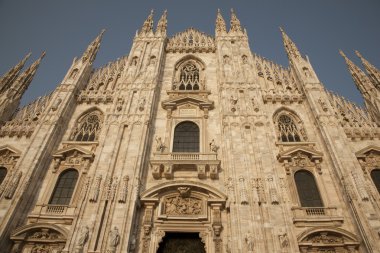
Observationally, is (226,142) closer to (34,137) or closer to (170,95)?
(170,95)

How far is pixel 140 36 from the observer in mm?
22531

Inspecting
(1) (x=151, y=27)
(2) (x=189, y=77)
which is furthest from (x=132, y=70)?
(1) (x=151, y=27)

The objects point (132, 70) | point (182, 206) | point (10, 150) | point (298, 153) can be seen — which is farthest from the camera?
point (132, 70)

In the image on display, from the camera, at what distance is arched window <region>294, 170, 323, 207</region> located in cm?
1339

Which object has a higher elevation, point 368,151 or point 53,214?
point 368,151

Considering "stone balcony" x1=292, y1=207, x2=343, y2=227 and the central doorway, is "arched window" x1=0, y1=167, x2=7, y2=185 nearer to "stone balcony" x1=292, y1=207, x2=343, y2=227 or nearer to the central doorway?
the central doorway

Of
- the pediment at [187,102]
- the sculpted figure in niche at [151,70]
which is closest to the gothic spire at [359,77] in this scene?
the pediment at [187,102]

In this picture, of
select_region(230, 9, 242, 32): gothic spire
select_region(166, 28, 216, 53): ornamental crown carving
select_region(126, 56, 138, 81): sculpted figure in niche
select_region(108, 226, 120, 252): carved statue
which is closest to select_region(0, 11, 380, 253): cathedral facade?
select_region(108, 226, 120, 252): carved statue

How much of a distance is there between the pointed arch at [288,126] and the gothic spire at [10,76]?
1813 cm

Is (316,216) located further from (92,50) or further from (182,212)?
(92,50)

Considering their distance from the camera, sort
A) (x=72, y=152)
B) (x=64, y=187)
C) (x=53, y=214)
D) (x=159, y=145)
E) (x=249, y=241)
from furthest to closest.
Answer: (x=72, y=152) → (x=159, y=145) → (x=64, y=187) → (x=53, y=214) → (x=249, y=241)

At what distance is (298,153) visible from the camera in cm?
1484

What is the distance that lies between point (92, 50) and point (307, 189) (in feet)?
61.3

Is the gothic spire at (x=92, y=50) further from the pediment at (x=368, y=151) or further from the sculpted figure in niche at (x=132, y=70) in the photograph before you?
the pediment at (x=368, y=151)
